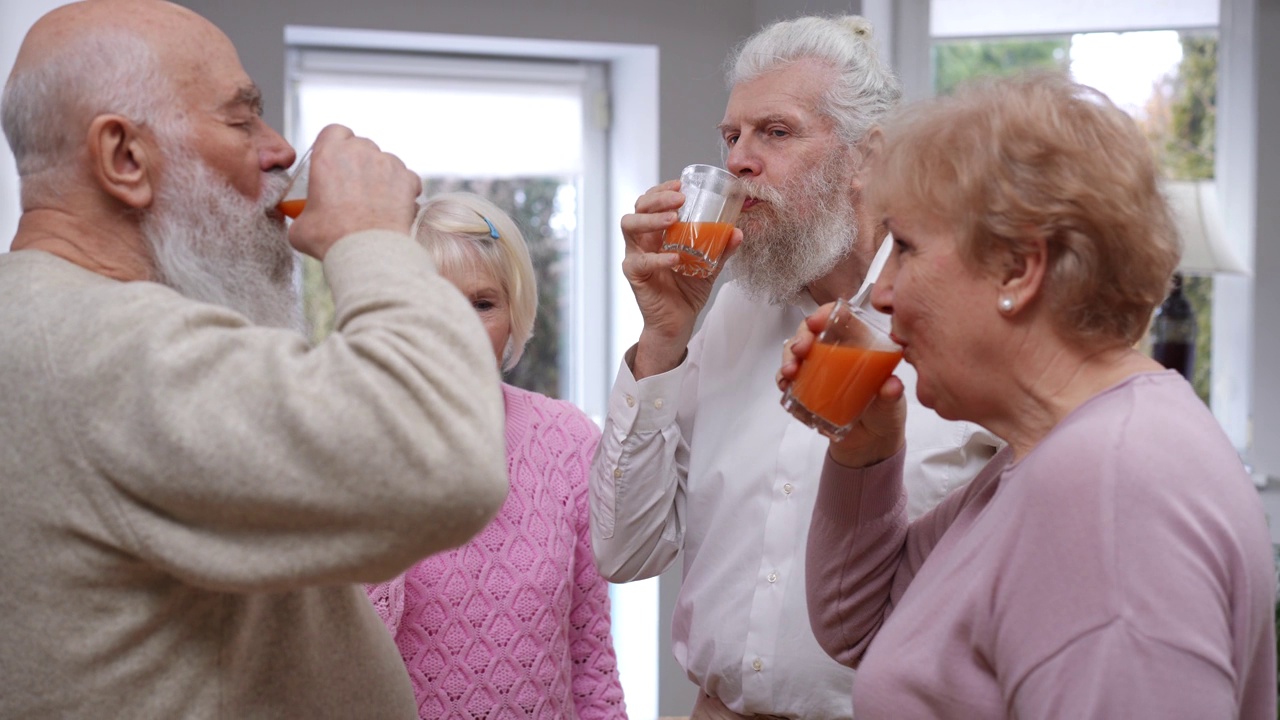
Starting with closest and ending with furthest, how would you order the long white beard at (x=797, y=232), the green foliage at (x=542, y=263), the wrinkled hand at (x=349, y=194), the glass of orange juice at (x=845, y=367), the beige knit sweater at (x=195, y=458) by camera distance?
1. the beige knit sweater at (x=195, y=458)
2. the wrinkled hand at (x=349, y=194)
3. the glass of orange juice at (x=845, y=367)
4. the long white beard at (x=797, y=232)
5. the green foliage at (x=542, y=263)

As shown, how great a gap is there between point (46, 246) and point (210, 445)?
332mm

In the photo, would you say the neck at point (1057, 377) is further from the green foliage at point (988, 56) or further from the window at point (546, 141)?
the green foliage at point (988, 56)

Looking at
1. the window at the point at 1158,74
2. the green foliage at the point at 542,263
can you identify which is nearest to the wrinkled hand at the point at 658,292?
the green foliage at the point at 542,263

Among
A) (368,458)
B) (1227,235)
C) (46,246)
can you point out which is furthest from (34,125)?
(1227,235)

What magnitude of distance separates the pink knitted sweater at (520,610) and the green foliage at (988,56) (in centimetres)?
259

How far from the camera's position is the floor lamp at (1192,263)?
139 inches

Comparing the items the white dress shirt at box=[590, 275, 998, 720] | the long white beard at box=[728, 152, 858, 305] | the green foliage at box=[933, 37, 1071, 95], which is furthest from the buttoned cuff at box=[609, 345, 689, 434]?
the green foliage at box=[933, 37, 1071, 95]

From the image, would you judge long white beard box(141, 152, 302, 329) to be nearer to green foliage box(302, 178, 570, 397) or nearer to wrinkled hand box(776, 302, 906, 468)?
wrinkled hand box(776, 302, 906, 468)

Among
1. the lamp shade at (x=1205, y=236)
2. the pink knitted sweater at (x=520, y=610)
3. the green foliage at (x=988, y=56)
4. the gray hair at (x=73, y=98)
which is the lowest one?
the pink knitted sweater at (x=520, y=610)

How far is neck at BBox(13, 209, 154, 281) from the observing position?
1.09 metres

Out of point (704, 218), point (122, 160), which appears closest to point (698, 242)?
point (704, 218)

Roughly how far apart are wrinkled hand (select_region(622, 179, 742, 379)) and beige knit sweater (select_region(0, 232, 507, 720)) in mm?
726

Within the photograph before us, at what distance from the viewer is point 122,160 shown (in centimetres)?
111

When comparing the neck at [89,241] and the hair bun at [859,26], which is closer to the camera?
the neck at [89,241]
